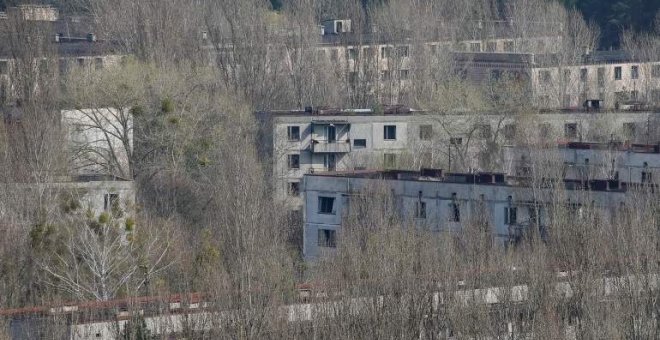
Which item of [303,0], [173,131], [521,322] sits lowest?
[521,322]

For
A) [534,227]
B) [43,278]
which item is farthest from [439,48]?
[43,278]

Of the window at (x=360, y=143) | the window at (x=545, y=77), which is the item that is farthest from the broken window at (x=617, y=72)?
the window at (x=360, y=143)

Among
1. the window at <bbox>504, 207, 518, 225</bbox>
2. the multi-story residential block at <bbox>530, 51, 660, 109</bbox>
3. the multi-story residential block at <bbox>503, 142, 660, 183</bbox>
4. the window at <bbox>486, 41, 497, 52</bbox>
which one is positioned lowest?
the window at <bbox>504, 207, 518, 225</bbox>

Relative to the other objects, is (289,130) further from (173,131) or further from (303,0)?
(303,0)

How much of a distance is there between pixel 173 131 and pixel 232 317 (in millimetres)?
14984

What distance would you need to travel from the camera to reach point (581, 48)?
4850cm

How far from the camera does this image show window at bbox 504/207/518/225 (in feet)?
82.8

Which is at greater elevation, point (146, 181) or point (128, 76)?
point (128, 76)

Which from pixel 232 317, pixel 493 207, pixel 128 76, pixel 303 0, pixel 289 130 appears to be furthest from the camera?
pixel 303 0

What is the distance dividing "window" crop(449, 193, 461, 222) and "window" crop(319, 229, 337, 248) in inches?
96.3

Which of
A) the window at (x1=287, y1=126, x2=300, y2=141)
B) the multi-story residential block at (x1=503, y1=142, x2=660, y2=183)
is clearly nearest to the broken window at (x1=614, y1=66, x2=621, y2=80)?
the window at (x1=287, y1=126, x2=300, y2=141)

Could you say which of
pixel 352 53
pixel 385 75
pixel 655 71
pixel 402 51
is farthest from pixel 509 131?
pixel 352 53

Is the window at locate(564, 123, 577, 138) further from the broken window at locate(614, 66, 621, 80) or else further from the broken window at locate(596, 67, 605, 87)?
the broken window at locate(614, 66, 621, 80)

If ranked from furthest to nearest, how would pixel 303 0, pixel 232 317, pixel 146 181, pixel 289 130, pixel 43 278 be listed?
1. pixel 303 0
2. pixel 289 130
3. pixel 146 181
4. pixel 43 278
5. pixel 232 317
